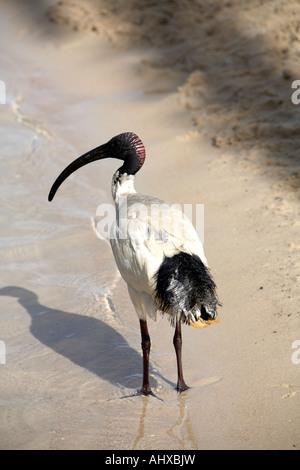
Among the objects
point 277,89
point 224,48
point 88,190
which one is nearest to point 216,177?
point 88,190

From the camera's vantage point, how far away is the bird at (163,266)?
429 centimetres

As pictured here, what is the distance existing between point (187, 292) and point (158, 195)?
375cm

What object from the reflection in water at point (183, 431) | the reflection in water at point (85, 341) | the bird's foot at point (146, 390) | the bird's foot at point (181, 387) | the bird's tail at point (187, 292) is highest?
the bird's tail at point (187, 292)

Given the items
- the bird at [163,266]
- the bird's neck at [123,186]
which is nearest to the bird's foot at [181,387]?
the bird at [163,266]

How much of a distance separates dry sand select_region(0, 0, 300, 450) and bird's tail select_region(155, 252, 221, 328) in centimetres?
69

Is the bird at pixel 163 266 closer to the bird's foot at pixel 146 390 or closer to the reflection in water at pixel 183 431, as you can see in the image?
the bird's foot at pixel 146 390

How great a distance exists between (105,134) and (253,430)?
6285 mm

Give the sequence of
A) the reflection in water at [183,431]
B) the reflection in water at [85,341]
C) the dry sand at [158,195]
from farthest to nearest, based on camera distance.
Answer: the reflection in water at [85,341] → the dry sand at [158,195] → the reflection in water at [183,431]

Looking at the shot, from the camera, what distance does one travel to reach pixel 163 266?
4.38 meters

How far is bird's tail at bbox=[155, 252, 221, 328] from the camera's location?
14.0 ft

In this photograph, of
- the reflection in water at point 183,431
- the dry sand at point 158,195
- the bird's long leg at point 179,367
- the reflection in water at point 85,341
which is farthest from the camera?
the reflection in water at point 85,341

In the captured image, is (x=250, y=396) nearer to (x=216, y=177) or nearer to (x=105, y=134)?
(x=216, y=177)

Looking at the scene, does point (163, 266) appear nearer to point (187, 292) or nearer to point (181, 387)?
point (187, 292)

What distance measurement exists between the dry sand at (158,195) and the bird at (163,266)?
50 centimetres
